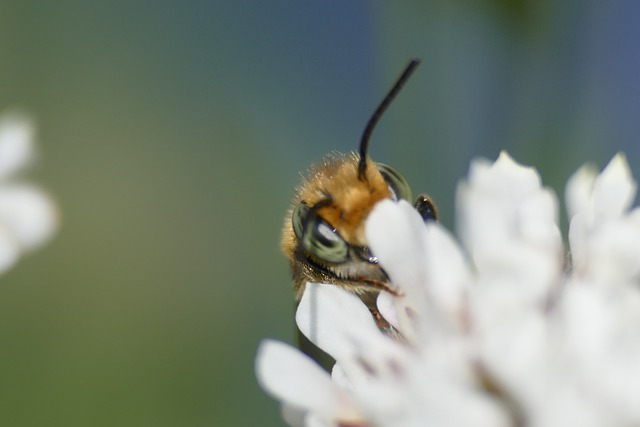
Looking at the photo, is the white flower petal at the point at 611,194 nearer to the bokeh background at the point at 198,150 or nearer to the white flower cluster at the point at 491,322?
the white flower cluster at the point at 491,322

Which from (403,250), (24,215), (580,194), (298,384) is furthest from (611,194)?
(24,215)

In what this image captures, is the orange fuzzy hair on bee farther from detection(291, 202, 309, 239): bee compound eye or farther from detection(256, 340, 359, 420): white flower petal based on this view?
detection(256, 340, 359, 420): white flower petal

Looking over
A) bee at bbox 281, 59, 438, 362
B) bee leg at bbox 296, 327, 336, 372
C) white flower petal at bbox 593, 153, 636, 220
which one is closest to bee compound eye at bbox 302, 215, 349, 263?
bee at bbox 281, 59, 438, 362

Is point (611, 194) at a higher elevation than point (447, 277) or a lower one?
higher

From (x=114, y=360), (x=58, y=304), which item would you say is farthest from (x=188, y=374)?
(x=58, y=304)

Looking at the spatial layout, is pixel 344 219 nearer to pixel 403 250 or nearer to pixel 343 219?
pixel 343 219

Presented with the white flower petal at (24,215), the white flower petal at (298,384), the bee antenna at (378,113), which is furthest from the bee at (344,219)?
the white flower petal at (24,215)
